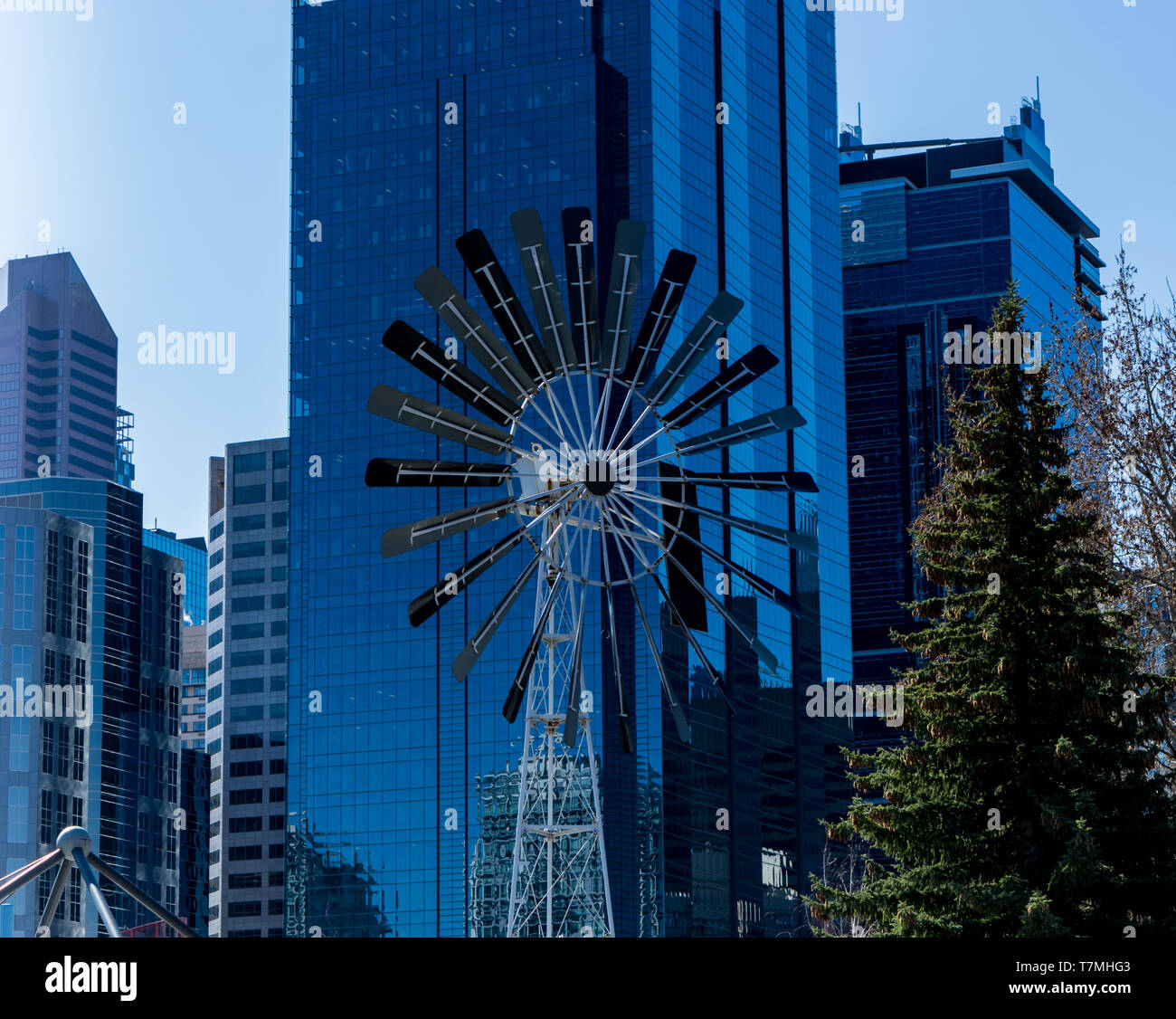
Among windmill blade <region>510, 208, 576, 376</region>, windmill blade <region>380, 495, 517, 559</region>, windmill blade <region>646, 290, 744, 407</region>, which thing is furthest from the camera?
windmill blade <region>646, 290, 744, 407</region>

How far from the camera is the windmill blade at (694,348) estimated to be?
41.7m

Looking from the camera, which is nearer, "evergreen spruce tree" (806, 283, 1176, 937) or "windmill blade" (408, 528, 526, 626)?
"evergreen spruce tree" (806, 283, 1176, 937)

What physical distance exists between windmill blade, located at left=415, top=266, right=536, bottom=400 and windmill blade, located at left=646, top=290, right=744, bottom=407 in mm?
2945

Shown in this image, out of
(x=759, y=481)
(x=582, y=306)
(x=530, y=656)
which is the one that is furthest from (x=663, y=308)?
(x=530, y=656)

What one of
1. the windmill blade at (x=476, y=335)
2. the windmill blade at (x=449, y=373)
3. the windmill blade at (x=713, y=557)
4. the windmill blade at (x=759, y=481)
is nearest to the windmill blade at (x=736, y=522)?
the windmill blade at (x=713, y=557)

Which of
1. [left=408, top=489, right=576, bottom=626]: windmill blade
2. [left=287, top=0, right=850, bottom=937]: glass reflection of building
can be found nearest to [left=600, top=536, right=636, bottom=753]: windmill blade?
[left=408, top=489, right=576, bottom=626]: windmill blade

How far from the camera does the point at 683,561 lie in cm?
4253

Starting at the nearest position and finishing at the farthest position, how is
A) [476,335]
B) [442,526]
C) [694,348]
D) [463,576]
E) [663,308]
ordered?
[476,335], [442,526], [463,576], [694,348], [663,308]

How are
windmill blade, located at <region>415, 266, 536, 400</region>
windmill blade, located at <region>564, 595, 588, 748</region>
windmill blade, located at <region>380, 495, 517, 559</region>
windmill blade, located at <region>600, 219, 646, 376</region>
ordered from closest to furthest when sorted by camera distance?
windmill blade, located at <region>415, 266, 536, 400</region> < windmill blade, located at <region>380, 495, 517, 559</region> < windmill blade, located at <region>564, 595, 588, 748</region> < windmill blade, located at <region>600, 219, 646, 376</region>

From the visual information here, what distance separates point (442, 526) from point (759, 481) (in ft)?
25.5

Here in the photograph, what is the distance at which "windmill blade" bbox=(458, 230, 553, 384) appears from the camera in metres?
40.5

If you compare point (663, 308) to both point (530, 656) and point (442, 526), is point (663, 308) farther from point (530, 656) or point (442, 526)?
point (530, 656)

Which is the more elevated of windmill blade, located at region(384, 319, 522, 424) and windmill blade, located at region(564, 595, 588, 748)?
windmill blade, located at region(384, 319, 522, 424)

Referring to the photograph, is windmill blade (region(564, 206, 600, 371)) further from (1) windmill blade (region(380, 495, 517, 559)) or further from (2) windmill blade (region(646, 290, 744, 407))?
(1) windmill blade (region(380, 495, 517, 559))
